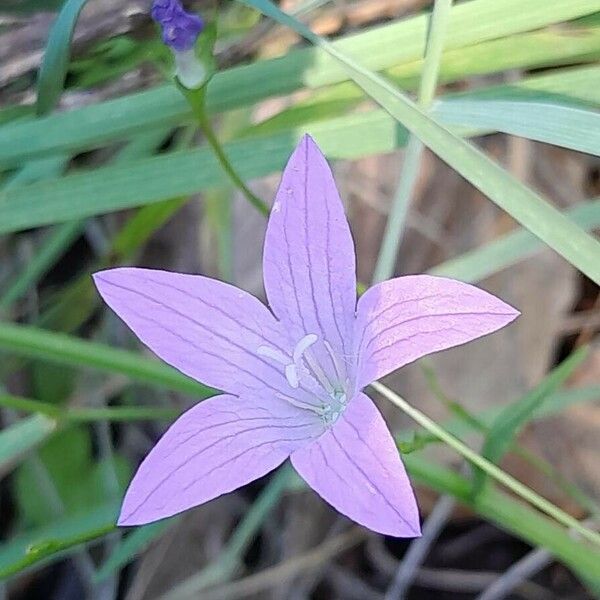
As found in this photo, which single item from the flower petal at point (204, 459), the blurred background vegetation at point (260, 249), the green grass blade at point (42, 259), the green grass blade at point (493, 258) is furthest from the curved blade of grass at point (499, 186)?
the green grass blade at point (42, 259)

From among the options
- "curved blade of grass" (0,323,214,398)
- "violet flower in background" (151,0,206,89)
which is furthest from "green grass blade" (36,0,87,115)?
"curved blade of grass" (0,323,214,398)

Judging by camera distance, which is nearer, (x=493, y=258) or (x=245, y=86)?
(x=245, y=86)

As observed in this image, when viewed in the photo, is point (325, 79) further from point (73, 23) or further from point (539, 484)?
point (539, 484)

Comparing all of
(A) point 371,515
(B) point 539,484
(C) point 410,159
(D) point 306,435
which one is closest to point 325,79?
(C) point 410,159

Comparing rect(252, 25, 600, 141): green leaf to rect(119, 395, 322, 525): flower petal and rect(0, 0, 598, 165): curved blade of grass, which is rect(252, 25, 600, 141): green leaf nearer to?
rect(0, 0, 598, 165): curved blade of grass

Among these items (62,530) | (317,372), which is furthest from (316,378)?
(62,530)

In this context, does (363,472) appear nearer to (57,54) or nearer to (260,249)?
(57,54)
